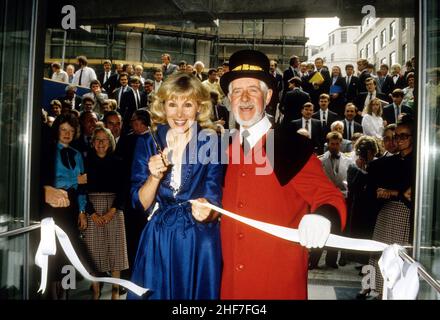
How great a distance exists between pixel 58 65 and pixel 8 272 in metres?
1.51

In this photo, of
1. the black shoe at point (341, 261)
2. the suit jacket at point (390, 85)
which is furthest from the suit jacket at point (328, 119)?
the black shoe at point (341, 261)

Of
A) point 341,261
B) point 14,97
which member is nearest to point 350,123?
point 341,261

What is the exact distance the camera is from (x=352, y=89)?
2631 millimetres

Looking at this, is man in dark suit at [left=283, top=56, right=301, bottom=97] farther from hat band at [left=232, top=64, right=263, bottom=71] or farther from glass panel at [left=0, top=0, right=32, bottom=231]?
glass panel at [left=0, top=0, right=32, bottom=231]

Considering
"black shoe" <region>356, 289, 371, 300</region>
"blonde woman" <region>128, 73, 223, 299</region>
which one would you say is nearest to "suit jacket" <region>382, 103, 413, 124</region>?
"black shoe" <region>356, 289, 371, 300</region>

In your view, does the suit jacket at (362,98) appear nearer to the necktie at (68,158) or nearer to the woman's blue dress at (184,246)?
the woman's blue dress at (184,246)

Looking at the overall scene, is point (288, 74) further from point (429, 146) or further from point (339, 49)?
point (429, 146)

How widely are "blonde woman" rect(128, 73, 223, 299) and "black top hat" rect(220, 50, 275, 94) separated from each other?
0.50 feet

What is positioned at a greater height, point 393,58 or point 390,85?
point 393,58

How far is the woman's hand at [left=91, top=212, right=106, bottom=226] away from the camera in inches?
88.0

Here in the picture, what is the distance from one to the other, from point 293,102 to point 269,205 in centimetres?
125

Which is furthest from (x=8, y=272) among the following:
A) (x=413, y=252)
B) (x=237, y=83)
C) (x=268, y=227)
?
(x=413, y=252)

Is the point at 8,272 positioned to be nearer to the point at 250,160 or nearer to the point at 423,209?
the point at 250,160

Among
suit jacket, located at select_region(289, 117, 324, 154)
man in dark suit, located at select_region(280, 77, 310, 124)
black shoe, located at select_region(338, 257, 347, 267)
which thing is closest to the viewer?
man in dark suit, located at select_region(280, 77, 310, 124)
